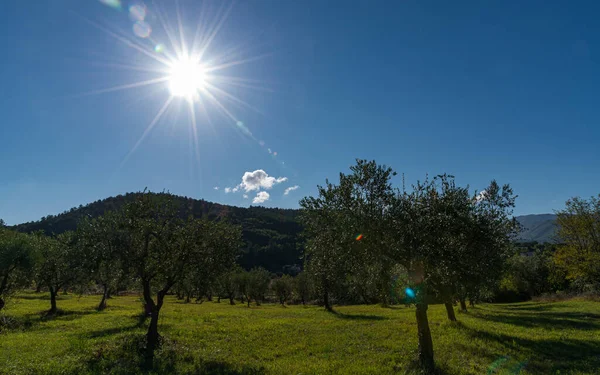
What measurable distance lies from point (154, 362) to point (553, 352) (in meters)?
28.2

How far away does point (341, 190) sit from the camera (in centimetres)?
1858

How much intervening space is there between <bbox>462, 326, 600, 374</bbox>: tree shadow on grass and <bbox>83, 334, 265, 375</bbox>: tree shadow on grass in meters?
17.8

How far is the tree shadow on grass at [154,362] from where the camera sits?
17.0 meters

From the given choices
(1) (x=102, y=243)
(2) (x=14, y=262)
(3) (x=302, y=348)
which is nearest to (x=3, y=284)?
(2) (x=14, y=262)

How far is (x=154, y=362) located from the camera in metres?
18.4

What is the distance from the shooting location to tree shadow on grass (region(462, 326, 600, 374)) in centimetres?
1795

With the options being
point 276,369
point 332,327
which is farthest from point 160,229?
point 332,327

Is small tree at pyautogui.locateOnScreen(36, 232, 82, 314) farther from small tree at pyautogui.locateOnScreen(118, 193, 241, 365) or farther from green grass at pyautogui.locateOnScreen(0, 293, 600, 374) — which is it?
small tree at pyautogui.locateOnScreen(118, 193, 241, 365)

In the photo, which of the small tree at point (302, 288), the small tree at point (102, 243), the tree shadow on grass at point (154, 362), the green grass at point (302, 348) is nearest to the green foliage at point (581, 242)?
the green grass at point (302, 348)

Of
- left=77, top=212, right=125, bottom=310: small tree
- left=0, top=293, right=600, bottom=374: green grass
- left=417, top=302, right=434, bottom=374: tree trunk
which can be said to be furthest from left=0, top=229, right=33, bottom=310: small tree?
left=417, top=302, right=434, bottom=374: tree trunk

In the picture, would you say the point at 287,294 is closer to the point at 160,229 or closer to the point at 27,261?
the point at 27,261

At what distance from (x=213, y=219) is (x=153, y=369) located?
11331 mm

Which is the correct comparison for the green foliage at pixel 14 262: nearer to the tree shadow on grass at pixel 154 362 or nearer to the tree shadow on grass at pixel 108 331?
the tree shadow on grass at pixel 108 331

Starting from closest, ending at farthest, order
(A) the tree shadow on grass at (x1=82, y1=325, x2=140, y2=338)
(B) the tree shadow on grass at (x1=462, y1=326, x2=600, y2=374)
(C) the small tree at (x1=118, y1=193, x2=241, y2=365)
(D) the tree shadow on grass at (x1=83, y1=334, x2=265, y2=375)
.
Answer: (D) the tree shadow on grass at (x1=83, y1=334, x2=265, y2=375)
(B) the tree shadow on grass at (x1=462, y1=326, x2=600, y2=374)
(C) the small tree at (x1=118, y1=193, x2=241, y2=365)
(A) the tree shadow on grass at (x1=82, y1=325, x2=140, y2=338)
